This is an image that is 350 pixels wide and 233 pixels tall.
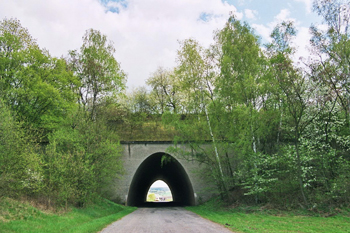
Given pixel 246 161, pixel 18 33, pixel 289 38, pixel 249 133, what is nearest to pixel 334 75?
pixel 289 38

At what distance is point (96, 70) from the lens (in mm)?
21844

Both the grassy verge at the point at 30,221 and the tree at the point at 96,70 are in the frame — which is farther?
the tree at the point at 96,70

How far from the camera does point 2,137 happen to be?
10422mm

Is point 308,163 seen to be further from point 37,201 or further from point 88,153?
point 37,201

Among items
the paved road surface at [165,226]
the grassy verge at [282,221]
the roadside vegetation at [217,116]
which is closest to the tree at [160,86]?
the roadside vegetation at [217,116]

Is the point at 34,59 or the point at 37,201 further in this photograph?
the point at 34,59

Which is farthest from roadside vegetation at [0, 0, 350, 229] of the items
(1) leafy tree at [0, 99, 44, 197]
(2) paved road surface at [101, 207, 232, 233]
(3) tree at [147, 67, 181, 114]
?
(3) tree at [147, 67, 181, 114]

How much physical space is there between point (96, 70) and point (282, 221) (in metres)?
17.4

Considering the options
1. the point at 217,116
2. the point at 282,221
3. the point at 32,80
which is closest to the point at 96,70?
the point at 32,80

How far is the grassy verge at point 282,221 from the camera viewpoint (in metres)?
10.1

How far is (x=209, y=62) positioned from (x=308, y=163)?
33.1ft

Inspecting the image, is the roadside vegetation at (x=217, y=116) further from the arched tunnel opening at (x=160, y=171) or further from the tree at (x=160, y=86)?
the tree at (x=160, y=86)

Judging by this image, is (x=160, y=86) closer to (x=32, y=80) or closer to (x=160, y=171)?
(x=160, y=171)

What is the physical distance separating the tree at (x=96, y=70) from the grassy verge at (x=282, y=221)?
1368 centimetres
